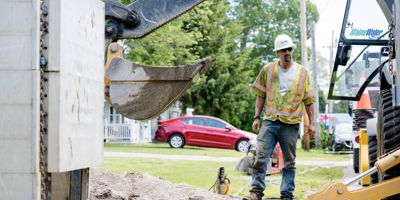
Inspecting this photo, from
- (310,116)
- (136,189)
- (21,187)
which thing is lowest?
(136,189)

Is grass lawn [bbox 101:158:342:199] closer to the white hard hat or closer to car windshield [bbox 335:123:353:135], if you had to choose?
the white hard hat

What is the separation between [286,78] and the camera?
9.44 metres

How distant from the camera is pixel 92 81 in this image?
5551mm

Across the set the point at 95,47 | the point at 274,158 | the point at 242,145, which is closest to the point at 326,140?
the point at 242,145

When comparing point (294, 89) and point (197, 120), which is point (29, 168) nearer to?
point (294, 89)

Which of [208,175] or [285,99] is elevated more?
[285,99]

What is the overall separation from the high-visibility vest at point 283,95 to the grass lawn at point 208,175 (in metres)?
1.96

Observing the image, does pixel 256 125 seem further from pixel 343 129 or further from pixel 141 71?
pixel 343 129

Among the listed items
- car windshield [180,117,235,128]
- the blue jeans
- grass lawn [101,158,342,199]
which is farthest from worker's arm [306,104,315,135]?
car windshield [180,117,235,128]

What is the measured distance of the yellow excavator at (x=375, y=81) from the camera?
6.22m

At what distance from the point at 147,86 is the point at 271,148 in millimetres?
2115

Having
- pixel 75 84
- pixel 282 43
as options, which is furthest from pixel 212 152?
pixel 75 84

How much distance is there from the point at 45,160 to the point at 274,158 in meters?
11.4

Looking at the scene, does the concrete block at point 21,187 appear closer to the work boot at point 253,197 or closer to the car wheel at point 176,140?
the work boot at point 253,197
